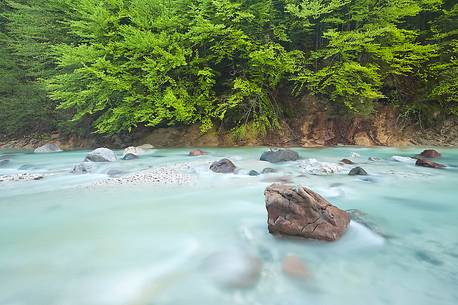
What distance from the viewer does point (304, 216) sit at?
117 inches

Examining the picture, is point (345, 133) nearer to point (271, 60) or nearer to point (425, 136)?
point (425, 136)

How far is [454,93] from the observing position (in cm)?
1065

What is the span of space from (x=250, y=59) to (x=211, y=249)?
9124 mm

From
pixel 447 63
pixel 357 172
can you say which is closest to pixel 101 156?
pixel 357 172

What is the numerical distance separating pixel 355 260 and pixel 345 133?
998 centimetres

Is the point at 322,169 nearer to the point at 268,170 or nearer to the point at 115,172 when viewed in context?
the point at 268,170

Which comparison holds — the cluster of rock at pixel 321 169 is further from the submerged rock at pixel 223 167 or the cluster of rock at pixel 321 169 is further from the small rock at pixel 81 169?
the small rock at pixel 81 169

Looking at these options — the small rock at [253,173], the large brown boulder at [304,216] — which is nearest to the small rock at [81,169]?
the small rock at [253,173]

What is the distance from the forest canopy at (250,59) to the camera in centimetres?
1027

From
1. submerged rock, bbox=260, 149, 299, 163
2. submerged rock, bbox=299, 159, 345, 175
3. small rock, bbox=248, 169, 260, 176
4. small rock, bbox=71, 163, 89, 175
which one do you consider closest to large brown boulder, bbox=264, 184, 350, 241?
small rock, bbox=248, 169, 260, 176

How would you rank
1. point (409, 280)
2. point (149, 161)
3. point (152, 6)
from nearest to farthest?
point (409, 280), point (149, 161), point (152, 6)

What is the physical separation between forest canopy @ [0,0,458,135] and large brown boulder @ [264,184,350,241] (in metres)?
7.54

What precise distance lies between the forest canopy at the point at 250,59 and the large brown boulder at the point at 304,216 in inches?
297

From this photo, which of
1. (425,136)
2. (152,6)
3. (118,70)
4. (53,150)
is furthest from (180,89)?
(425,136)
